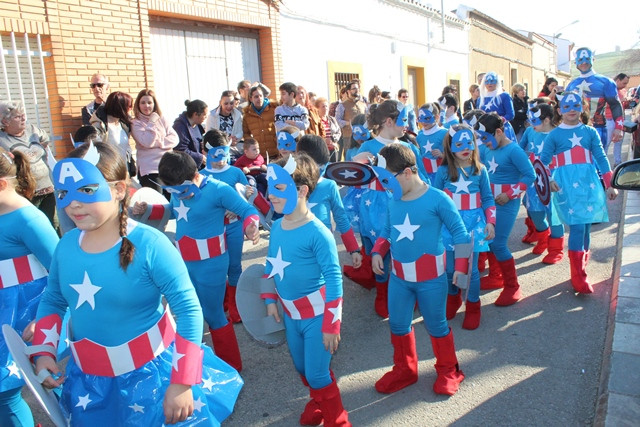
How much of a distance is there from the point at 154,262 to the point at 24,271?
1.09m

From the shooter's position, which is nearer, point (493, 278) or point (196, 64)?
point (493, 278)

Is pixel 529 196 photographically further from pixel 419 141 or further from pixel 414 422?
pixel 414 422

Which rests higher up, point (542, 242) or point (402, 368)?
point (542, 242)

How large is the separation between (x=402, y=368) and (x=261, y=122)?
4939 millimetres

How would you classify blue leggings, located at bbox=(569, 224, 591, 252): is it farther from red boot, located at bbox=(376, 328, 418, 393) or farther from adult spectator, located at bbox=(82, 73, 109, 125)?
adult spectator, located at bbox=(82, 73, 109, 125)

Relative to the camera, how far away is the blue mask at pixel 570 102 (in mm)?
5172

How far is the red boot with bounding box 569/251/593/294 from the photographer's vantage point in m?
5.07

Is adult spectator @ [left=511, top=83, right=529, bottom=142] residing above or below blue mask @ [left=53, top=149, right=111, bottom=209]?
above

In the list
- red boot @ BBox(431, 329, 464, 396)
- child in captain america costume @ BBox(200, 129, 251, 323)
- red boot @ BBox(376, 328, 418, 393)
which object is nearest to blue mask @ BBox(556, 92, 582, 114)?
red boot @ BBox(431, 329, 464, 396)

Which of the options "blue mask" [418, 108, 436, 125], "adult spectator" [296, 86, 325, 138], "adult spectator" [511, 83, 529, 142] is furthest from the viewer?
"adult spectator" [511, 83, 529, 142]

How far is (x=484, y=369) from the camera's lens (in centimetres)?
389

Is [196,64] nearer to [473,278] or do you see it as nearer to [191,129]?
[191,129]

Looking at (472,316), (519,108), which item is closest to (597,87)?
(519,108)

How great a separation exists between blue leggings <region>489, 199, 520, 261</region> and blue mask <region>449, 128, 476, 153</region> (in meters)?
1.03
